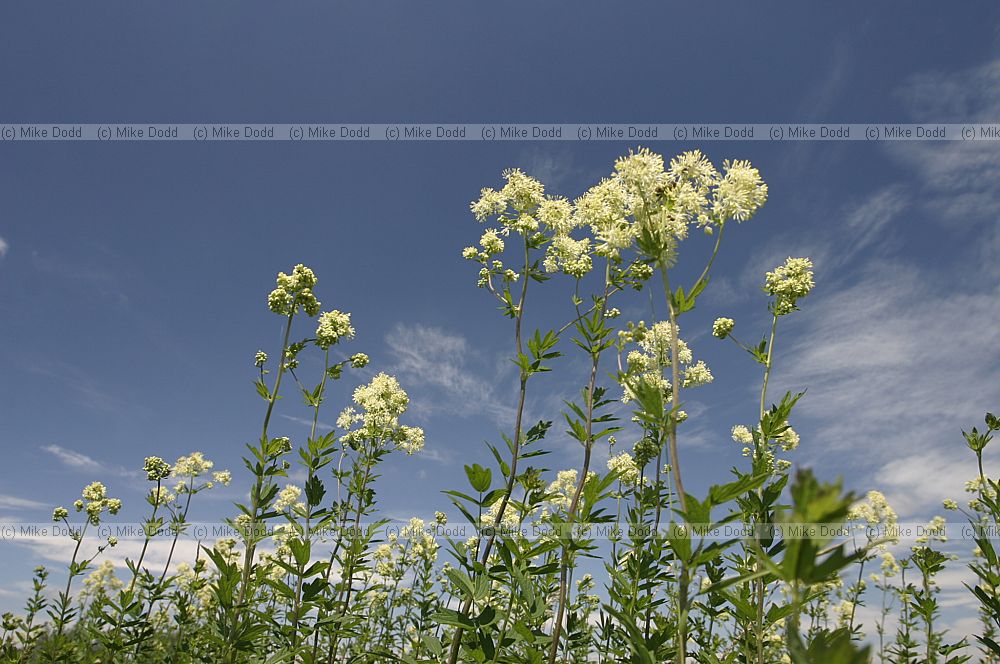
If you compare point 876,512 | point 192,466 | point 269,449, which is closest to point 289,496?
point 192,466

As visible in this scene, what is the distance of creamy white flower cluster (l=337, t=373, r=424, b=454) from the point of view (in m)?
6.90

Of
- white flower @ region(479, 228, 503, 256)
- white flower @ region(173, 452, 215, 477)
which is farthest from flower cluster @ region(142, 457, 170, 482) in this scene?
white flower @ region(479, 228, 503, 256)

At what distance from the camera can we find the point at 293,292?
6.19 metres

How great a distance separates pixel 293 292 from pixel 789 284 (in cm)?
565

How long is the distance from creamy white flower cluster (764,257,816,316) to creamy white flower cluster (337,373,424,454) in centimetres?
483

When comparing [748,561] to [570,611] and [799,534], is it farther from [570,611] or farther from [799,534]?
[799,534]

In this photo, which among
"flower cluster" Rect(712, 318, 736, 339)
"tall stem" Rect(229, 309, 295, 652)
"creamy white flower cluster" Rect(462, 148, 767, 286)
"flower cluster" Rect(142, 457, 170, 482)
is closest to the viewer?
"creamy white flower cluster" Rect(462, 148, 767, 286)

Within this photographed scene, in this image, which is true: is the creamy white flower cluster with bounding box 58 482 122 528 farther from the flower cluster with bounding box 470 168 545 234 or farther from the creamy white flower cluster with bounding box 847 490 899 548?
the creamy white flower cluster with bounding box 847 490 899 548

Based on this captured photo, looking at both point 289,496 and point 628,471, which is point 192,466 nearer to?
point 289,496

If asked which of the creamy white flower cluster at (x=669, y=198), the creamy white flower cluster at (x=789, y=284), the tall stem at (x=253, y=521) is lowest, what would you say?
the tall stem at (x=253, y=521)

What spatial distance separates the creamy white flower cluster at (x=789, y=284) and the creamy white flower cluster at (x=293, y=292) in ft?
17.4

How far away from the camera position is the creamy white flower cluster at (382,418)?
6.90 meters

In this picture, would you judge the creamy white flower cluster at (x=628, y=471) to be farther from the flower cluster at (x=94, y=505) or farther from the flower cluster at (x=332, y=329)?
the flower cluster at (x=94, y=505)

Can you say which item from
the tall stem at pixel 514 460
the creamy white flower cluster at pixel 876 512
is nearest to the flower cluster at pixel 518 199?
the tall stem at pixel 514 460
